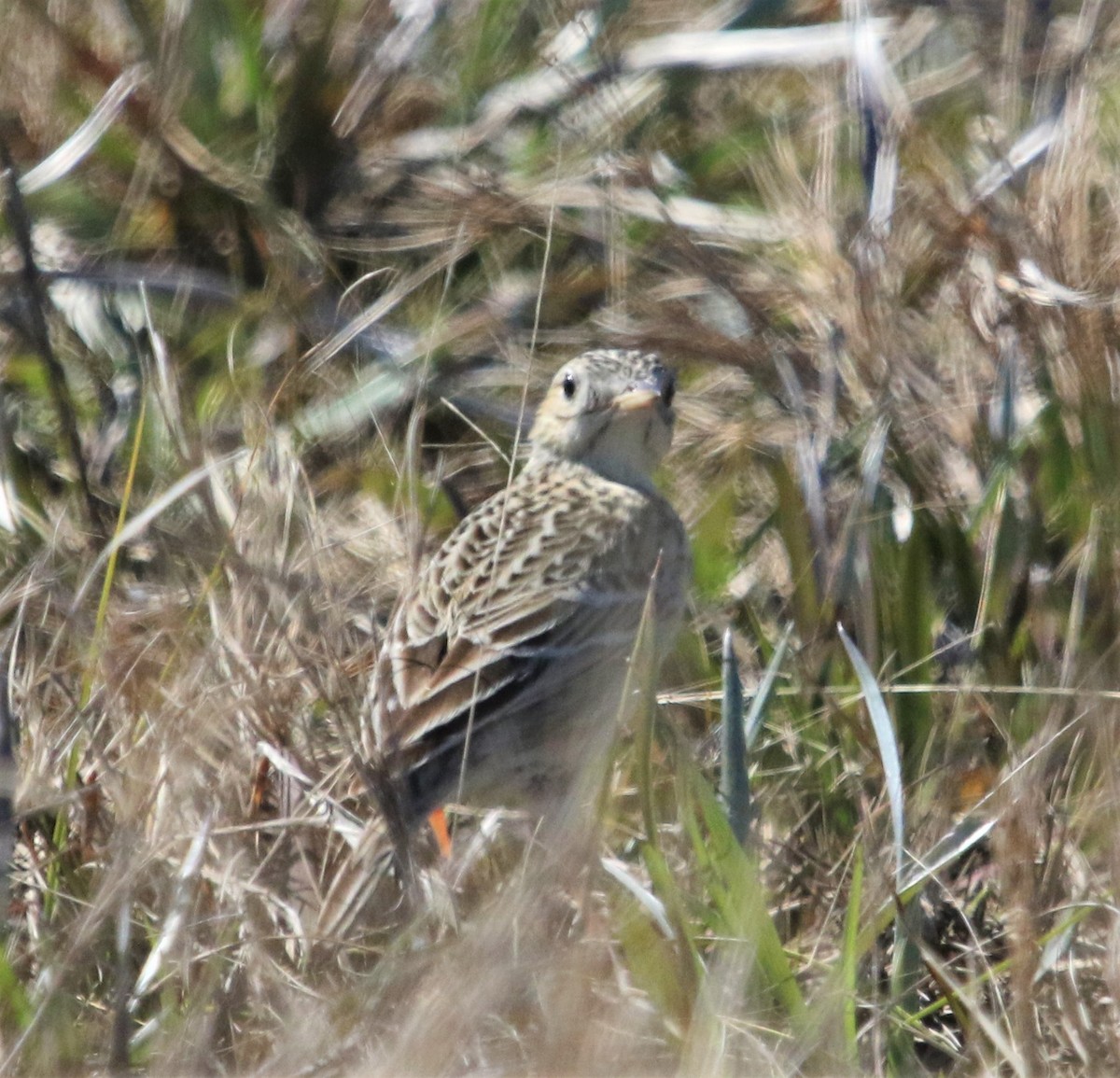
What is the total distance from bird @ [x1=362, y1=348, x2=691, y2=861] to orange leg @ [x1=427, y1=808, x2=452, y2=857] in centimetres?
7

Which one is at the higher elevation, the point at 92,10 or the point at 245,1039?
the point at 92,10

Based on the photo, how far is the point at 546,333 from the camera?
5.16 metres

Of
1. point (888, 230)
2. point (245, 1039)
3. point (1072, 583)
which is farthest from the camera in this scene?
point (888, 230)

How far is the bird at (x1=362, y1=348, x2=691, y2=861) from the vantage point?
3.70 m

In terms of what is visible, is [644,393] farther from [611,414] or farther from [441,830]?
[441,830]

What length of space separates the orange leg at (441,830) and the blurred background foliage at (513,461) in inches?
3.0

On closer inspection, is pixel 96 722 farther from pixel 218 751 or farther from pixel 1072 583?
pixel 1072 583

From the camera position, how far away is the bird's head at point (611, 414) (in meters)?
4.38

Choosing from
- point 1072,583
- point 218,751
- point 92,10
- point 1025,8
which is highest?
point 92,10

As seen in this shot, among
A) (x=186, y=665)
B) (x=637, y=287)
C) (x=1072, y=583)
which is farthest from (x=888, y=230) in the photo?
(x=186, y=665)

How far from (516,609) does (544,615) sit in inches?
2.4

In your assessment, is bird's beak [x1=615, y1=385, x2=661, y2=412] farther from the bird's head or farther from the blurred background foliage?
the blurred background foliage

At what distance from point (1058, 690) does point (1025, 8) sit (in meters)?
2.45

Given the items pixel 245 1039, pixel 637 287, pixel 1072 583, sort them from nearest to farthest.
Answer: pixel 245 1039
pixel 1072 583
pixel 637 287
